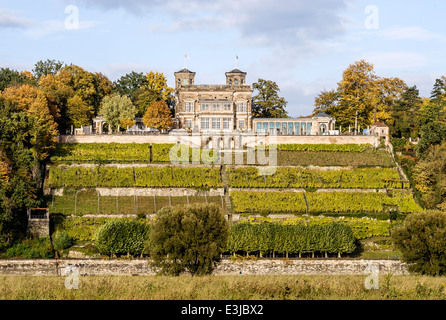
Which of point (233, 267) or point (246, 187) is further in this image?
point (246, 187)

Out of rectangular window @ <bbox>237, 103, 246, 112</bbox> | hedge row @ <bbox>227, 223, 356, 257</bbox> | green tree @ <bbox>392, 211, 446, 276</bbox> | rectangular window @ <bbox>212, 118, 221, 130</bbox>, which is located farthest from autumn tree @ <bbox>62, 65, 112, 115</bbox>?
green tree @ <bbox>392, 211, 446, 276</bbox>

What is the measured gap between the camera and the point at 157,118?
3189 inches

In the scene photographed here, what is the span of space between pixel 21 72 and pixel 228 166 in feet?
159

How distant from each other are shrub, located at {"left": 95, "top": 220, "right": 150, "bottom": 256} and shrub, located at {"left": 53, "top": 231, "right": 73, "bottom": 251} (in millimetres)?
3286

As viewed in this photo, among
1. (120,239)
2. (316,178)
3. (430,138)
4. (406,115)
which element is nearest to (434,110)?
(406,115)

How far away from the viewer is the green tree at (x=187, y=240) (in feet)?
134

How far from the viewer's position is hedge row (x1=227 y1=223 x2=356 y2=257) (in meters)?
47.6

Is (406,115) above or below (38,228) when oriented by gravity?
above

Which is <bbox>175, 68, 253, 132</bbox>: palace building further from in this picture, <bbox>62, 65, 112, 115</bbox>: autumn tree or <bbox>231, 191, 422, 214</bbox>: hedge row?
<bbox>231, 191, 422, 214</bbox>: hedge row

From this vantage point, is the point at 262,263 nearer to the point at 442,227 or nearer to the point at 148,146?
the point at 442,227

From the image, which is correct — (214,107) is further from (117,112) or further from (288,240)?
(288,240)

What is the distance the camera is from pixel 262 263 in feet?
152

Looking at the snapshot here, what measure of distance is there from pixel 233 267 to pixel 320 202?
52.2ft
